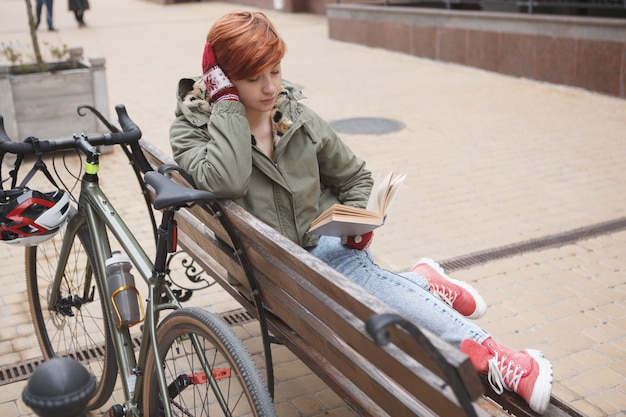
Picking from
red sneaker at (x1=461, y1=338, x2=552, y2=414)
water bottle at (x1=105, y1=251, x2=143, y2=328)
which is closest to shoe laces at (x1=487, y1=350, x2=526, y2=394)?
red sneaker at (x1=461, y1=338, x2=552, y2=414)

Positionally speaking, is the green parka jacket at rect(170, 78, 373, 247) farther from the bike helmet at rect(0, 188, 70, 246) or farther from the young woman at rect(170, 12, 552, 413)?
Result: the bike helmet at rect(0, 188, 70, 246)

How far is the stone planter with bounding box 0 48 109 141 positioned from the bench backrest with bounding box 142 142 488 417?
497 centimetres

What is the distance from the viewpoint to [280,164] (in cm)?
318

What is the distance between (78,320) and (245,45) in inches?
75.7

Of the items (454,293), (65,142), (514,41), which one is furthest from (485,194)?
(514,41)

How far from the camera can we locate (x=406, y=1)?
1623cm

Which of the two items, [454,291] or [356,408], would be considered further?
[454,291]

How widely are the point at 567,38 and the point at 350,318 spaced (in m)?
9.19

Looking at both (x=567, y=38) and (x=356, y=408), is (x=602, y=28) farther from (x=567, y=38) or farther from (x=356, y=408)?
(x=356, y=408)

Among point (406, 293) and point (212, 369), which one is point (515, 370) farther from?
point (212, 369)

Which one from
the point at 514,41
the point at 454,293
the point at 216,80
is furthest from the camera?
the point at 514,41

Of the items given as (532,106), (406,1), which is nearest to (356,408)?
(532,106)

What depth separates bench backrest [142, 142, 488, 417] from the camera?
1.83 m

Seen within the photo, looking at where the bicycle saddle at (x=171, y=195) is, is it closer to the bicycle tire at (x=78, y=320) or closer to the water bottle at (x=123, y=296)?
the water bottle at (x=123, y=296)
